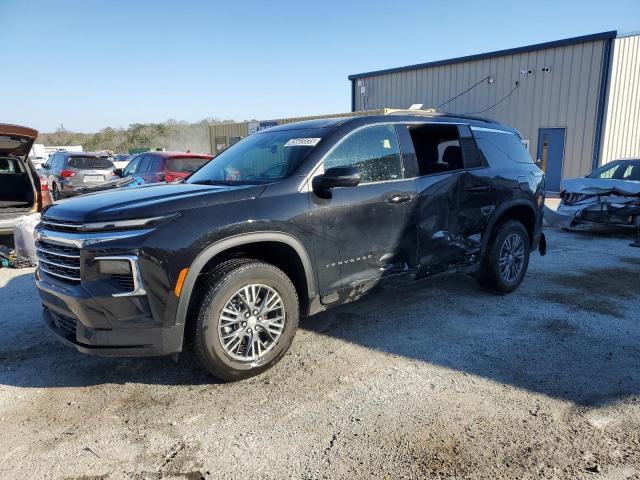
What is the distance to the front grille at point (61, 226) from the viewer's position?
297cm

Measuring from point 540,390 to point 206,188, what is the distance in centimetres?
278

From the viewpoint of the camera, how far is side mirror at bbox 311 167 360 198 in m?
3.39

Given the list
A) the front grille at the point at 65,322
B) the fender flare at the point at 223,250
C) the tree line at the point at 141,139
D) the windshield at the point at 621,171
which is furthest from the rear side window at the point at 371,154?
the tree line at the point at 141,139

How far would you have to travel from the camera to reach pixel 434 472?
A: 2400 millimetres

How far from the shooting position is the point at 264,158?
157 inches

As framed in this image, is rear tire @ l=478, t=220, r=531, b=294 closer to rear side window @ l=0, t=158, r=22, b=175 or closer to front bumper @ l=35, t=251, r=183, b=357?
front bumper @ l=35, t=251, r=183, b=357

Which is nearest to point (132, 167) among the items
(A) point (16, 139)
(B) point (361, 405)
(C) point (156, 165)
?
(C) point (156, 165)

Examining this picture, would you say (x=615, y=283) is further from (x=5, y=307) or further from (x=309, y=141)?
(x=5, y=307)

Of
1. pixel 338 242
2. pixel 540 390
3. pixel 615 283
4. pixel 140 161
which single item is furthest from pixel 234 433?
pixel 140 161

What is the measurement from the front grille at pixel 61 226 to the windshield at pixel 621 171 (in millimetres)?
9569

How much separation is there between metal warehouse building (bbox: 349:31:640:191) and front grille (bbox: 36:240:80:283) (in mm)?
16691

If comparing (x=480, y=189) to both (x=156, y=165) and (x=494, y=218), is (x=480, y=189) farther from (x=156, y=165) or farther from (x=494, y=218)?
(x=156, y=165)

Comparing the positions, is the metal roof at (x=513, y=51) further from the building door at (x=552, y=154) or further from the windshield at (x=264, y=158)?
the windshield at (x=264, y=158)

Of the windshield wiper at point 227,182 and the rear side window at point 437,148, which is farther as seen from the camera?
the rear side window at point 437,148
